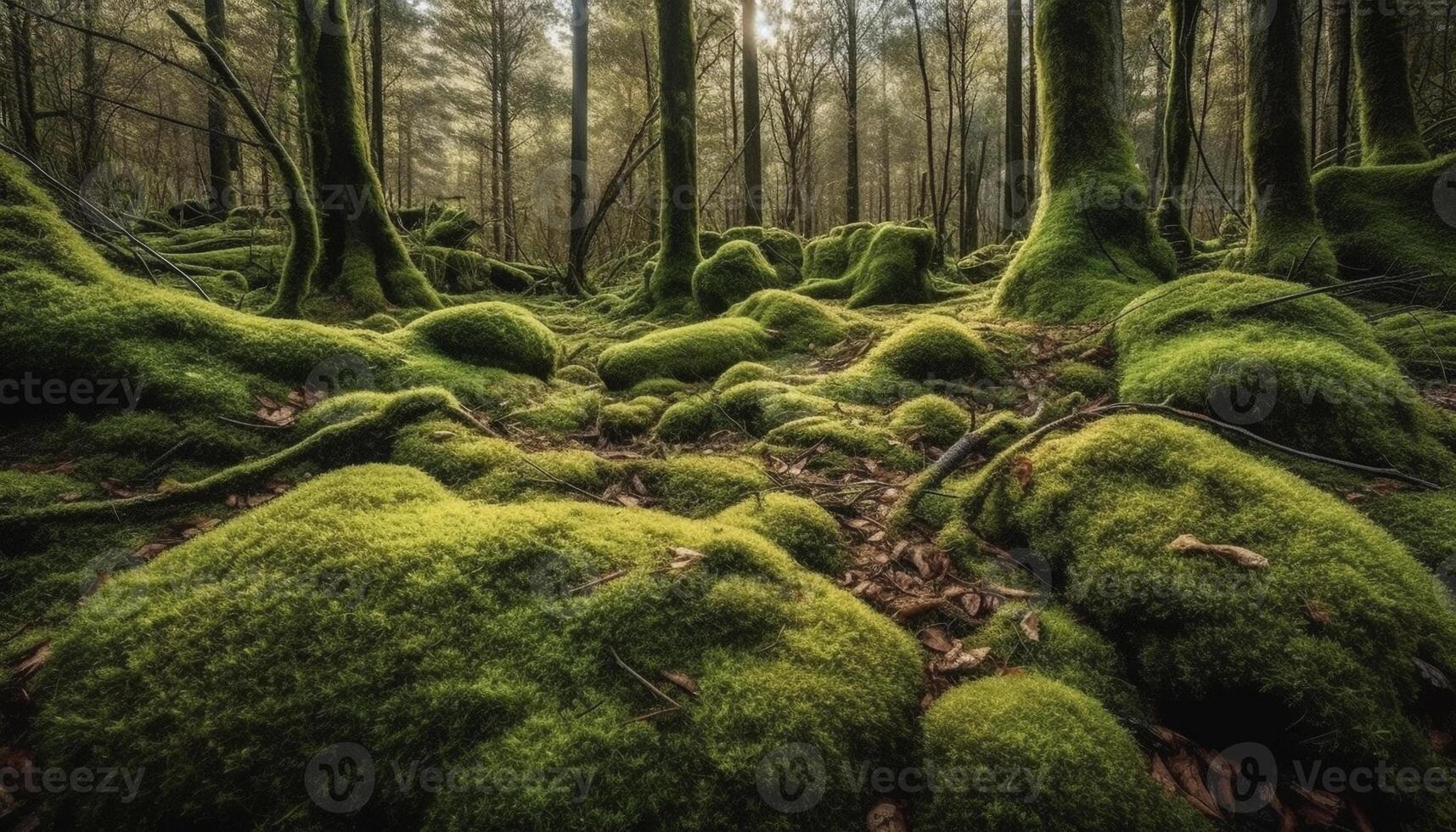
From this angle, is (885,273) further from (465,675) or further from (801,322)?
(465,675)

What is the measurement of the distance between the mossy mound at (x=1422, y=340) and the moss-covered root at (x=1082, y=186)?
1.80 m

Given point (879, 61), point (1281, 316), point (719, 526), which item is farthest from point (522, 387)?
point (879, 61)

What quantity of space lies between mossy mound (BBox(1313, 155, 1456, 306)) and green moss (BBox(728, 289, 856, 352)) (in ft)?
16.0

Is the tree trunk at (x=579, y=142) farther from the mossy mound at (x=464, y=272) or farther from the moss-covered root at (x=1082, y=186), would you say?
the moss-covered root at (x=1082, y=186)

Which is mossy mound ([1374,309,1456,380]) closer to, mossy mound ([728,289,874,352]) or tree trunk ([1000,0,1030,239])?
mossy mound ([728,289,874,352])

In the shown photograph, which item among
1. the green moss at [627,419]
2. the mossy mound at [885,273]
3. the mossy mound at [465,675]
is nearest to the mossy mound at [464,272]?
the mossy mound at [885,273]

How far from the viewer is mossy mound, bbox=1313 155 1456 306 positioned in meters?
5.52

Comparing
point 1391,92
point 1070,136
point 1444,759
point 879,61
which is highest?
point 879,61

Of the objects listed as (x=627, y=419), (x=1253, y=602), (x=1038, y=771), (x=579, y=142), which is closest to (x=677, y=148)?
(x=627, y=419)

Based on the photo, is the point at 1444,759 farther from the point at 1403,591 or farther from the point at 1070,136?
the point at 1070,136

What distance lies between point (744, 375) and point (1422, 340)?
5395 millimetres

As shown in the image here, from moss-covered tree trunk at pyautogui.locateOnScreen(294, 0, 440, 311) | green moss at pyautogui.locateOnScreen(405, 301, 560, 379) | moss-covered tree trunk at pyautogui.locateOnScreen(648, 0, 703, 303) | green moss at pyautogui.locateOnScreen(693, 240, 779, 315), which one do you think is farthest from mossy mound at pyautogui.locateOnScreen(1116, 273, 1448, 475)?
moss-covered tree trunk at pyautogui.locateOnScreen(294, 0, 440, 311)

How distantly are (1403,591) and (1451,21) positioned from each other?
1519cm

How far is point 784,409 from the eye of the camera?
447 centimetres
